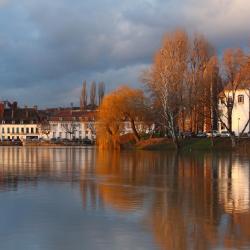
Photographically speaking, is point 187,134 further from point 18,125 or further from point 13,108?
point 13,108

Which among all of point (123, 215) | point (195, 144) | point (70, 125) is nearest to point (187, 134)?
point (195, 144)

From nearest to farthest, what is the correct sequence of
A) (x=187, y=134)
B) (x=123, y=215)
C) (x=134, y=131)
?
(x=123, y=215)
(x=187, y=134)
(x=134, y=131)

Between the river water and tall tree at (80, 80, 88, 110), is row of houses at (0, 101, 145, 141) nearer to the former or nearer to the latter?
tall tree at (80, 80, 88, 110)

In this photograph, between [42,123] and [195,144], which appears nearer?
[195,144]

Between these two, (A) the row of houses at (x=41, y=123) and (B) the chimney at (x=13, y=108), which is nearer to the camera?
(A) the row of houses at (x=41, y=123)

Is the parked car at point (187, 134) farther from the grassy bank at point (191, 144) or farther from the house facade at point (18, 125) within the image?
the house facade at point (18, 125)

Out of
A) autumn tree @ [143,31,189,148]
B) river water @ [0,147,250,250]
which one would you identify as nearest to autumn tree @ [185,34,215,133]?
autumn tree @ [143,31,189,148]

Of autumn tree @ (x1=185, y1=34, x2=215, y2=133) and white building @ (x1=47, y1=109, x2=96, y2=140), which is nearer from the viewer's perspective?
autumn tree @ (x1=185, y1=34, x2=215, y2=133)

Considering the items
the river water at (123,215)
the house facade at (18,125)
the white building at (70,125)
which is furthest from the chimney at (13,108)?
the river water at (123,215)

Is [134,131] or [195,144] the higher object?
[134,131]

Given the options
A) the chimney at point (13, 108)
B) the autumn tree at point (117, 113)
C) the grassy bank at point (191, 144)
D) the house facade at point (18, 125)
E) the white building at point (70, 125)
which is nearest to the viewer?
the grassy bank at point (191, 144)

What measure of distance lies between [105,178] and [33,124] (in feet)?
467

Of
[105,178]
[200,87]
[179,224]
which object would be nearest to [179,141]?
[200,87]

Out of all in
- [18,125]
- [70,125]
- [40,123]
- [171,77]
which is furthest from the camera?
[18,125]
